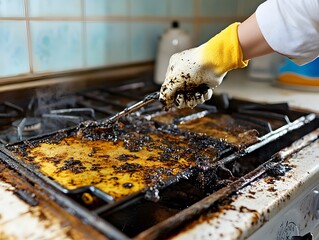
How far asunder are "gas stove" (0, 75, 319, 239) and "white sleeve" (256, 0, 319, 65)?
0.68ft

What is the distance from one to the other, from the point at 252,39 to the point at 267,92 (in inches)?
25.6

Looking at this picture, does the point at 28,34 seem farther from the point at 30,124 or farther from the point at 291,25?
the point at 291,25

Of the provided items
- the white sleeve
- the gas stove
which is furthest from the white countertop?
the white sleeve

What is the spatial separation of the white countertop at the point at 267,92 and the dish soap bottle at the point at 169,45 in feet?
0.68

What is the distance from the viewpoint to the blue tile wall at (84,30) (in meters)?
1.00

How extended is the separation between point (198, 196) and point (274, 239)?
14 centimetres

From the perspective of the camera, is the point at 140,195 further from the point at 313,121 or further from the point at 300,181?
the point at 313,121

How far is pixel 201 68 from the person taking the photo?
0.74 meters

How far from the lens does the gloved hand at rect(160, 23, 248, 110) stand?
703 millimetres

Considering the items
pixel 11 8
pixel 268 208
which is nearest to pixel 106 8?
pixel 11 8

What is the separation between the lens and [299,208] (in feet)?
2.14

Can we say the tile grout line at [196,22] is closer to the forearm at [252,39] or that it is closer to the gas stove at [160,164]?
the gas stove at [160,164]

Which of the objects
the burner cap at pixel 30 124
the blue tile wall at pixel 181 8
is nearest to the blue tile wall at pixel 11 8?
the burner cap at pixel 30 124

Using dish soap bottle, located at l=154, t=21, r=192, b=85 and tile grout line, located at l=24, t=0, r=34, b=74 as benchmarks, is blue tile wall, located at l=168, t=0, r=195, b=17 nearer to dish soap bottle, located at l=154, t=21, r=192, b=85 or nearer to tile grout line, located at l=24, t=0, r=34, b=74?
dish soap bottle, located at l=154, t=21, r=192, b=85
